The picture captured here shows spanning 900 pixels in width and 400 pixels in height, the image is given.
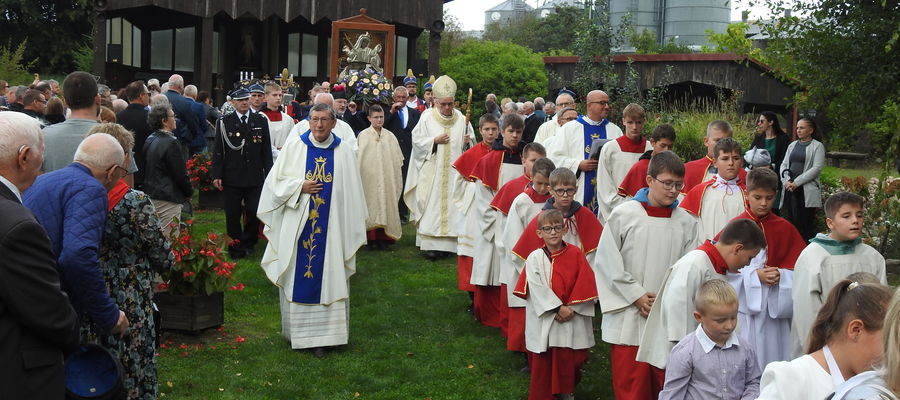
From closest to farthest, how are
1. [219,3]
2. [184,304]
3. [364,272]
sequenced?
1. [184,304]
2. [364,272]
3. [219,3]

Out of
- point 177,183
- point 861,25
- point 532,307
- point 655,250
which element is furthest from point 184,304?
point 861,25

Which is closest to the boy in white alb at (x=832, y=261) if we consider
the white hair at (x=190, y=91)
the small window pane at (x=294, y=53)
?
the white hair at (x=190, y=91)

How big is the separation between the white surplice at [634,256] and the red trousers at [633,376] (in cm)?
9

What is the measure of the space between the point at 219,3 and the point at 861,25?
1954cm

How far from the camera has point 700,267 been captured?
5.84 m

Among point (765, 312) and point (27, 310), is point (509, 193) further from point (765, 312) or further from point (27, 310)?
point (27, 310)

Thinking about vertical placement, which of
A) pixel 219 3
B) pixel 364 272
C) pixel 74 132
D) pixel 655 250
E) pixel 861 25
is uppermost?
pixel 219 3

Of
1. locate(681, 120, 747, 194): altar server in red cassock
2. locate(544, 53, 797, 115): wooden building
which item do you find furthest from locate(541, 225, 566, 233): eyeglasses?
locate(544, 53, 797, 115): wooden building

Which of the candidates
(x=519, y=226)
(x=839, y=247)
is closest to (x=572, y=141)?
(x=519, y=226)

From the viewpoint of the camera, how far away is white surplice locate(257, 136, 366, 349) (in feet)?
28.4

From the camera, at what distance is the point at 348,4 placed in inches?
1092

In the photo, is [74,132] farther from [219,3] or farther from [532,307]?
[219,3]

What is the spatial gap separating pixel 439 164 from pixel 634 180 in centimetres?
467

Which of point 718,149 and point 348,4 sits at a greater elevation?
point 348,4
